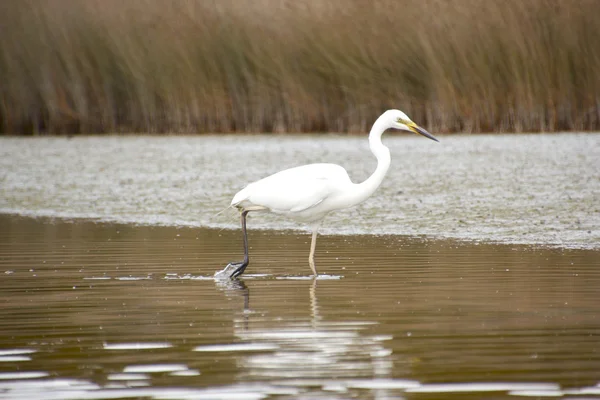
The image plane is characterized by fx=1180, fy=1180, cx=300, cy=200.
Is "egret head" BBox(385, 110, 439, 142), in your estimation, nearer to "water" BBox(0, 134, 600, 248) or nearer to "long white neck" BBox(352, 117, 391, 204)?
"long white neck" BBox(352, 117, 391, 204)

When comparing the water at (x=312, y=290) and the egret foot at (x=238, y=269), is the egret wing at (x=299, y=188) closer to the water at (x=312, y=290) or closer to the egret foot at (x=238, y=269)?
the water at (x=312, y=290)

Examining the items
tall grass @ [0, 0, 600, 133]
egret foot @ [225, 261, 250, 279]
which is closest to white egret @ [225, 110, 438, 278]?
egret foot @ [225, 261, 250, 279]

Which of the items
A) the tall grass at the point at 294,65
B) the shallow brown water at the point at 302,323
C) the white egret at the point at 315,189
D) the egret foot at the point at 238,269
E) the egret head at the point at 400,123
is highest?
the tall grass at the point at 294,65

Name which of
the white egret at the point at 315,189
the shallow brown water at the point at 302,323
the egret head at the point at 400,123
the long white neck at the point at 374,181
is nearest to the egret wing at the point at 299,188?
the white egret at the point at 315,189

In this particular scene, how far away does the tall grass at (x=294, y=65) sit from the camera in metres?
21.0

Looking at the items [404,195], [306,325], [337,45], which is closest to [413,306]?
[306,325]

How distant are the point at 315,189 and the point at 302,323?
9.31 feet

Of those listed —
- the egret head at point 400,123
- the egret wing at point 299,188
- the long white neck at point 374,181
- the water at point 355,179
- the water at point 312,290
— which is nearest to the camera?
the water at point 312,290

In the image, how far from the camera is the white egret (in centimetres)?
895

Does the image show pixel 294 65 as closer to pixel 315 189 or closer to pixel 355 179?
pixel 355 179

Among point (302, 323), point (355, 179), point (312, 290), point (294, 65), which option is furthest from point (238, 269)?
point (294, 65)

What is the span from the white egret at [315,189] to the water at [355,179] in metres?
1.63

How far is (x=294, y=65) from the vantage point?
913 inches

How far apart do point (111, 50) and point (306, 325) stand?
759 inches
